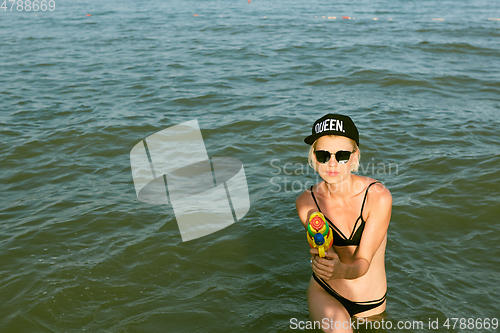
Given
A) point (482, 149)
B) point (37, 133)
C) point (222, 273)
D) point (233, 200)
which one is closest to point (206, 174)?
point (233, 200)

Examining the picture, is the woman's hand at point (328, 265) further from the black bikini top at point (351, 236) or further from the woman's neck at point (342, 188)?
the woman's neck at point (342, 188)

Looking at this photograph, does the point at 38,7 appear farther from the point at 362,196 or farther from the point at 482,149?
the point at 362,196

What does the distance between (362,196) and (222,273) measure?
7.70ft

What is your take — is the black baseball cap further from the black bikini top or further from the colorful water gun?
the colorful water gun

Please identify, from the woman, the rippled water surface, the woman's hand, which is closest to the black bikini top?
the woman

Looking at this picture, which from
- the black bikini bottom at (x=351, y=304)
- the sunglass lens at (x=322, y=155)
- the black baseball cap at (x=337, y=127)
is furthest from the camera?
the black bikini bottom at (x=351, y=304)

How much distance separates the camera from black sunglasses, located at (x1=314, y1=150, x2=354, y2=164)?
13.1 ft

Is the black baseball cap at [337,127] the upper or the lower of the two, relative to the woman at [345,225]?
upper

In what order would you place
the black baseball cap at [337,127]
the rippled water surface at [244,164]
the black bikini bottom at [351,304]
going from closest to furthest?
the black baseball cap at [337,127] < the black bikini bottom at [351,304] < the rippled water surface at [244,164]

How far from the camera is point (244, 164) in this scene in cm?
855

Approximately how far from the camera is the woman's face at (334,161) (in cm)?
400

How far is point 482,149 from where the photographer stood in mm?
8727

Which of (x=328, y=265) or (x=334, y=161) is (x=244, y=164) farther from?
(x=328, y=265)

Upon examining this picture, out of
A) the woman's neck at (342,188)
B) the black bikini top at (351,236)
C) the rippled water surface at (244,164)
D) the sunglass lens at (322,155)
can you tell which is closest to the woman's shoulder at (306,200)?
the woman's neck at (342,188)
